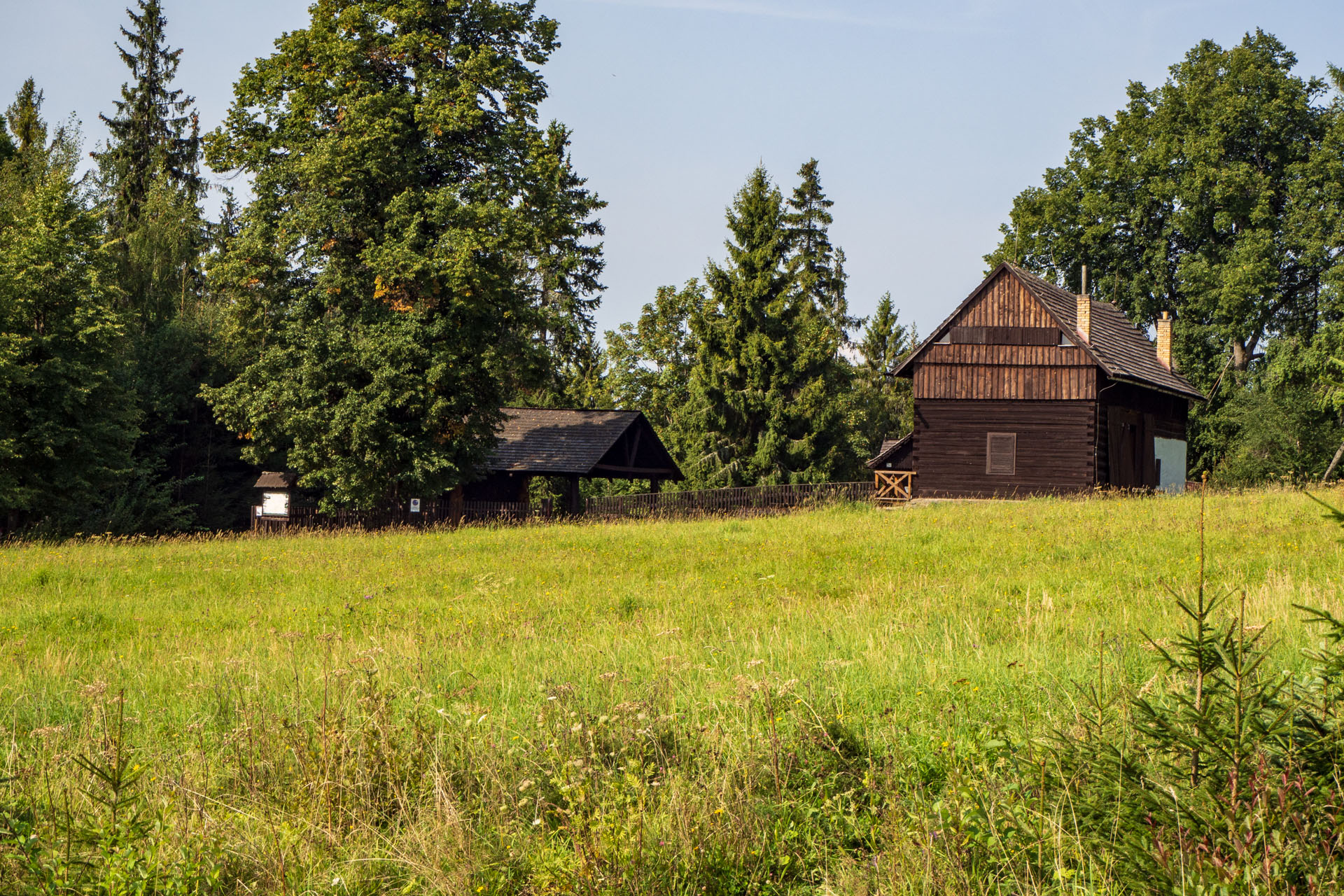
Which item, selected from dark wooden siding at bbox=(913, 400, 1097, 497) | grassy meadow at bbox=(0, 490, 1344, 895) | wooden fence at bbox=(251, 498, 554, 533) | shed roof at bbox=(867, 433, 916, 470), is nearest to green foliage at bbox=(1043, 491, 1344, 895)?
grassy meadow at bbox=(0, 490, 1344, 895)

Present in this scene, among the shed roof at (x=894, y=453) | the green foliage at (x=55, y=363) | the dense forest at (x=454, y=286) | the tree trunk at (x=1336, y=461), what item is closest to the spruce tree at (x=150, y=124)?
the dense forest at (x=454, y=286)

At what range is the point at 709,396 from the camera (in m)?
41.8

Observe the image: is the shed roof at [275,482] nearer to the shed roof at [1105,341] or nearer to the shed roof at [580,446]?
the shed roof at [580,446]

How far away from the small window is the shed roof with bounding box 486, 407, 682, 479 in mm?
12798

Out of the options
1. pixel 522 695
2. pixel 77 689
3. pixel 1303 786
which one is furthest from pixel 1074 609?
pixel 77 689

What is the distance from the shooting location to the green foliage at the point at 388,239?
26469 millimetres

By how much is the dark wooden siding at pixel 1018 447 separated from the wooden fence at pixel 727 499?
8.32 feet

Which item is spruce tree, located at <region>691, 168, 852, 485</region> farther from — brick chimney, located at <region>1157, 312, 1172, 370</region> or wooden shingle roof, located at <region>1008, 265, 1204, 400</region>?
brick chimney, located at <region>1157, 312, 1172, 370</region>

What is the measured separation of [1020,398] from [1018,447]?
1625 mm

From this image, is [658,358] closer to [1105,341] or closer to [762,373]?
[762,373]

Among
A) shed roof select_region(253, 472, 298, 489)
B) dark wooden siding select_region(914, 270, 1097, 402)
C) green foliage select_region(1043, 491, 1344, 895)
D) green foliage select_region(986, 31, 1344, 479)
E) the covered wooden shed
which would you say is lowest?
green foliage select_region(1043, 491, 1344, 895)

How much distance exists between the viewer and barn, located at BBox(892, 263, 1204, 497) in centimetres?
3238

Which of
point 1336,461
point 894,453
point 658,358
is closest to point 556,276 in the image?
point 658,358

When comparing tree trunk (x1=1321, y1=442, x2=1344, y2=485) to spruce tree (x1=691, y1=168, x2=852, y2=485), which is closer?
tree trunk (x1=1321, y1=442, x2=1344, y2=485)
